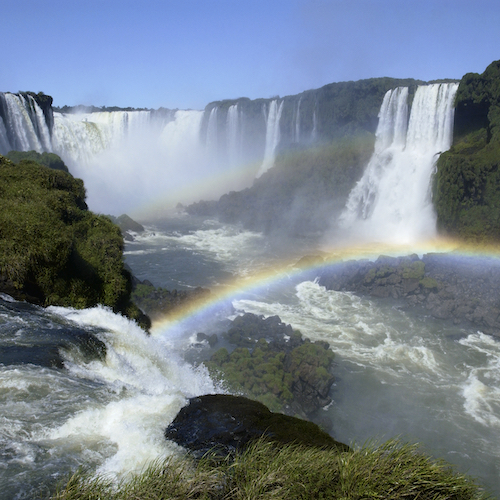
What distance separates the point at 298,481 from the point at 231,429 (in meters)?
1.66

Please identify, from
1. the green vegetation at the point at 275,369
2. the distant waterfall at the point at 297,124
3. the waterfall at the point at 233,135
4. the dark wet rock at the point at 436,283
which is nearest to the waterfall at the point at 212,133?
the waterfall at the point at 233,135

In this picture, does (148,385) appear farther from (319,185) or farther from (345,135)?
(345,135)

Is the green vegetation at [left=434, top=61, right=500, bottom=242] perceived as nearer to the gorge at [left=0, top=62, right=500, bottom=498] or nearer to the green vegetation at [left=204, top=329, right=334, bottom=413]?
the gorge at [left=0, top=62, right=500, bottom=498]

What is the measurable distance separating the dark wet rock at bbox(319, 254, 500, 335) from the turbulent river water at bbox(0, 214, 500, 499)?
Result: 994mm

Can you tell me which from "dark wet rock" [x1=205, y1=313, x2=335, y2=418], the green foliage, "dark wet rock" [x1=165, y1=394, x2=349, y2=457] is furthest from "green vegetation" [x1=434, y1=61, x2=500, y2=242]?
the green foliage

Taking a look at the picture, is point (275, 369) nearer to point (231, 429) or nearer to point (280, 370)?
point (280, 370)

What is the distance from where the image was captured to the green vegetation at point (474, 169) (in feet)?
90.6

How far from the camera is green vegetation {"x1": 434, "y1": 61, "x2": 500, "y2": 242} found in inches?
1088

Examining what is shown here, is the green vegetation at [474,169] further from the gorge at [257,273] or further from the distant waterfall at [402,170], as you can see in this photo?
the gorge at [257,273]

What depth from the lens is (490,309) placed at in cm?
2075

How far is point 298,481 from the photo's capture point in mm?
3938

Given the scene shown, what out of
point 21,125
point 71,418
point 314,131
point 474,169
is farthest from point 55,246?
point 314,131

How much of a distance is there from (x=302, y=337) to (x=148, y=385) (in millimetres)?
11712

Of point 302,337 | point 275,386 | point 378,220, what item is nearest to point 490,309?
point 302,337
